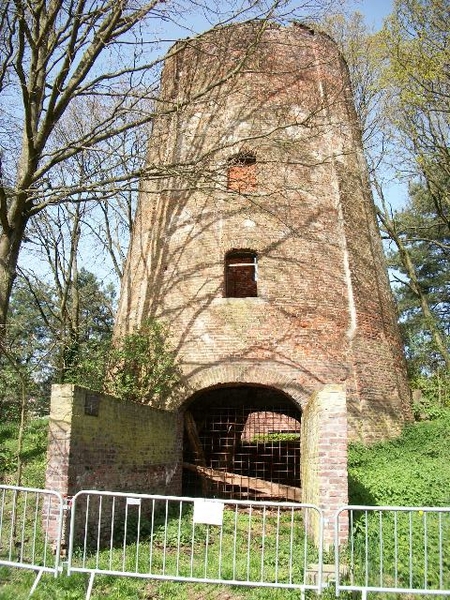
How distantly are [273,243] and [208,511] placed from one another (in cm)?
738

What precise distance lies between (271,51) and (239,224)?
174 inches

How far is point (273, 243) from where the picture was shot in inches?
474

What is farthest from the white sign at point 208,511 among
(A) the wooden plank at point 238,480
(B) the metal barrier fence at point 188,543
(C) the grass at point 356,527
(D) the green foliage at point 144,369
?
(A) the wooden plank at point 238,480

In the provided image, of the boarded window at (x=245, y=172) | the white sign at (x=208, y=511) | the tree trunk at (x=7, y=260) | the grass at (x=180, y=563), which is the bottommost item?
the grass at (x=180, y=563)

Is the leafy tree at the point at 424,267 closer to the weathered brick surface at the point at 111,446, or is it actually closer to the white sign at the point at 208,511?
the weathered brick surface at the point at 111,446

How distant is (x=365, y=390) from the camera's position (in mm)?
11484

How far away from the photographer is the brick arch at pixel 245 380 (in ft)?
36.2

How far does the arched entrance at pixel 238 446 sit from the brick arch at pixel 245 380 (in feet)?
0.77

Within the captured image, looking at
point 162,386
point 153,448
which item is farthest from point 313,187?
point 153,448

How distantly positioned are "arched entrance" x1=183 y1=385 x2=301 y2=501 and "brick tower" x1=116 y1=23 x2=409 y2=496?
9 centimetres

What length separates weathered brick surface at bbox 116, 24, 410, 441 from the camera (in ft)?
37.1

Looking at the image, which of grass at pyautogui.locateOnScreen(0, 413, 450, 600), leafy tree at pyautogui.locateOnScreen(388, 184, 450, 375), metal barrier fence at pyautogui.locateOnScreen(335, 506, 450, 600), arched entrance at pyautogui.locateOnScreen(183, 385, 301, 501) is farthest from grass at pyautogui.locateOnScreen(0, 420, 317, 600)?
leafy tree at pyautogui.locateOnScreen(388, 184, 450, 375)

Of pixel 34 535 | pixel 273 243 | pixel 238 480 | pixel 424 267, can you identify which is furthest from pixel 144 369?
pixel 424 267

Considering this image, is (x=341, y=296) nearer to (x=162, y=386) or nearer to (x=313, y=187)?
(x=313, y=187)
